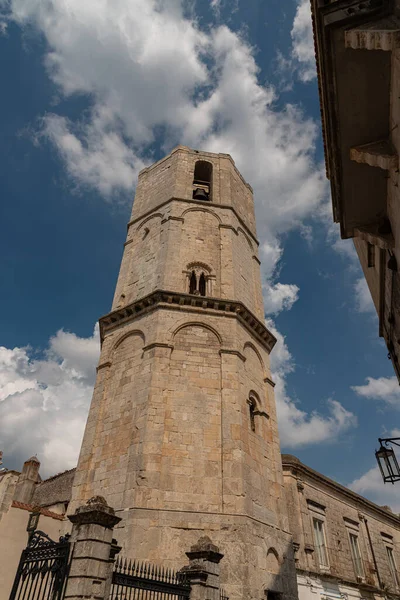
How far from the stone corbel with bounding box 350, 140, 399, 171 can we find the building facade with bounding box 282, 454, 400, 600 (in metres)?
14.5

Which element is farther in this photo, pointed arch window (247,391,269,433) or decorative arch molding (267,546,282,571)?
pointed arch window (247,391,269,433)

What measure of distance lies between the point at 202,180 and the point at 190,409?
1253cm

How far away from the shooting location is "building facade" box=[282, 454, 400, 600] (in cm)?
1677

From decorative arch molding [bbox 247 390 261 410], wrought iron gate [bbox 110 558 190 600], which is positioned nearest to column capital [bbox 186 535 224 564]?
wrought iron gate [bbox 110 558 190 600]

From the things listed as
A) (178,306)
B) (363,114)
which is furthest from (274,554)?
(363,114)

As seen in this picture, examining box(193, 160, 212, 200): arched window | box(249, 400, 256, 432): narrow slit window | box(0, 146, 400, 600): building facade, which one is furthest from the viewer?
box(193, 160, 212, 200): arched window

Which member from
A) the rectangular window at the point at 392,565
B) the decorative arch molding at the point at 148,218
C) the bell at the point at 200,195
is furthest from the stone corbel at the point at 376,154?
the rectangular window at the point at 392,565

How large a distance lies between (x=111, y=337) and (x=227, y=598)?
816cm

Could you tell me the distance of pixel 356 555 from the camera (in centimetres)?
2011

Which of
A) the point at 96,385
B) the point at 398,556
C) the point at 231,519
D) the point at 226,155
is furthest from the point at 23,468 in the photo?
the point at 398,556

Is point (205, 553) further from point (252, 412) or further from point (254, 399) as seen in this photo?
point (254, 399)

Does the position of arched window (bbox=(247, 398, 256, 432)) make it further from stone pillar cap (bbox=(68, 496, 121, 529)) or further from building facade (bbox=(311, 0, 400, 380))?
stone pillar cap (bbox=(68, 496, 121, 529))

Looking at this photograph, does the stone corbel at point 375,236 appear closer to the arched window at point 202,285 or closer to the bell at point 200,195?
the arched window at point 202,285

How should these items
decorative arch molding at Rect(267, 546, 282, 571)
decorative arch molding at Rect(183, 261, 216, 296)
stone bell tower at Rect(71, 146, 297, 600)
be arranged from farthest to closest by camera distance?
decorative arch molding at Rect(183, 261, 216, 296) < decorative arch molding at Rect(267, 546, 282, 571) < stone bell tower at Rect(71, 146, 297, 600)
